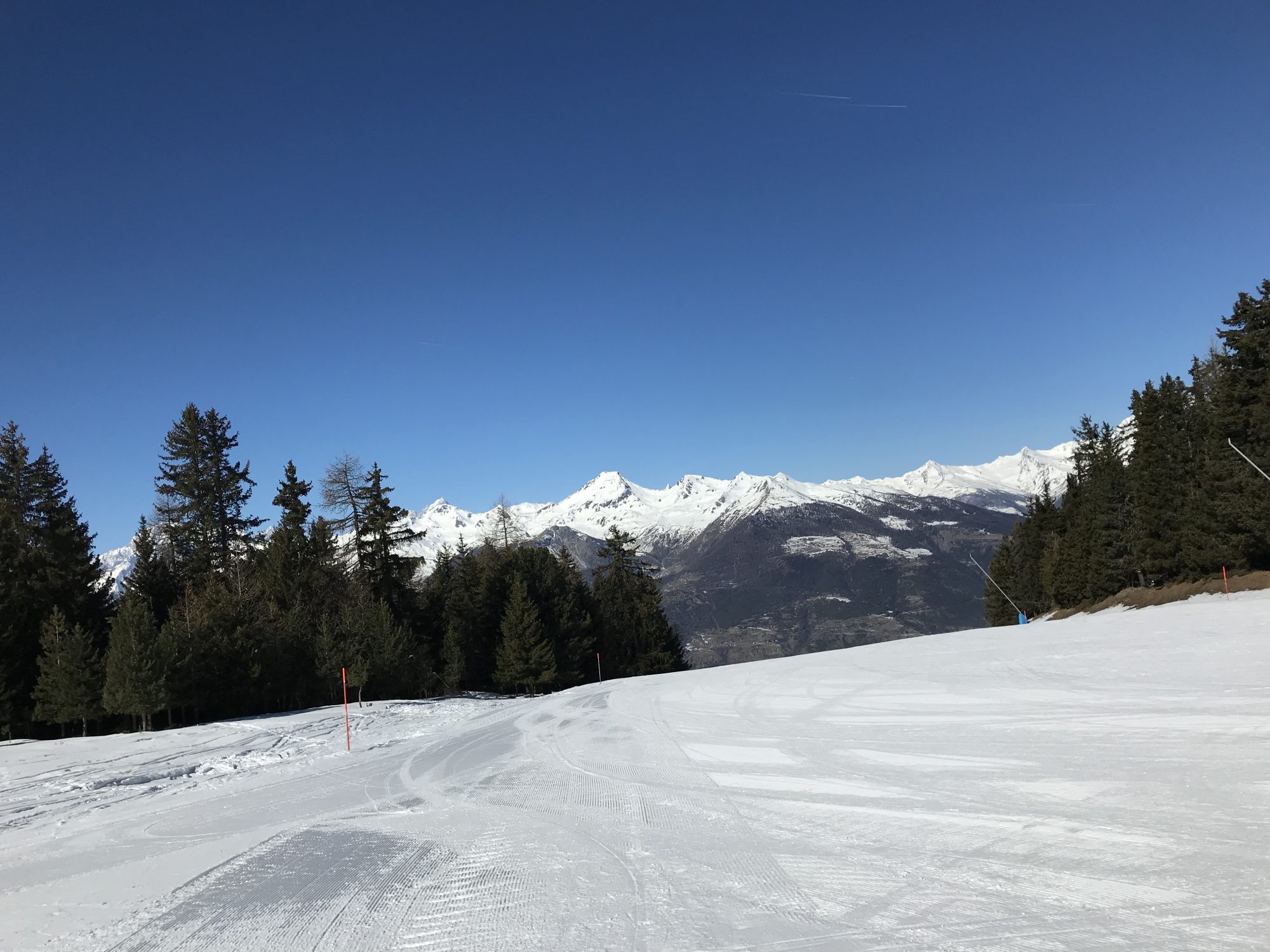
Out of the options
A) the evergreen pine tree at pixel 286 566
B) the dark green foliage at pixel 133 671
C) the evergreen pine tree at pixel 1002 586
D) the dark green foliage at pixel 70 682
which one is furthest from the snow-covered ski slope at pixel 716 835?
the evergreen pine tree at pixel 1002 586

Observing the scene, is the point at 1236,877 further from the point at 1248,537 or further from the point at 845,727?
the point at 1248,537

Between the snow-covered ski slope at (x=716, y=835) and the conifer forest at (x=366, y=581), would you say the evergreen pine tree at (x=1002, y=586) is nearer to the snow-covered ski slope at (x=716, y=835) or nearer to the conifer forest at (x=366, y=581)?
the conifer forest at (x=366, y=581)

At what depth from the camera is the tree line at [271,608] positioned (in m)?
26.3

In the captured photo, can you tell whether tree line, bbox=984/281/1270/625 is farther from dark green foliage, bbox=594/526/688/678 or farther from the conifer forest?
dark green foliage, bbox=594/526/688/678

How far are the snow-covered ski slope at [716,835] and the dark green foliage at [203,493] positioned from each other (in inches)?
1606

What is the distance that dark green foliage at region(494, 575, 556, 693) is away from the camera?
160ft

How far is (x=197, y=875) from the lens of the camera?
247 inches

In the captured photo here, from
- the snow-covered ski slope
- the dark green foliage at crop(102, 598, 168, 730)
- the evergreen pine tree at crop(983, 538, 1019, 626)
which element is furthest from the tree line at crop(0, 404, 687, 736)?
the evergreen pine tree at crop(983, 538, 1019, 626)

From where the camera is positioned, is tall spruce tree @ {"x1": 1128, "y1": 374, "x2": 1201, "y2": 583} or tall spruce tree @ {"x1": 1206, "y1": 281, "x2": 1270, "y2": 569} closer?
tall spruce tree @ {"x1": 1206, "y1": 281, "x2": 1270, "y2": 569}

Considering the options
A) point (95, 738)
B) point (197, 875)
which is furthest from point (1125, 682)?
point (95, 738)

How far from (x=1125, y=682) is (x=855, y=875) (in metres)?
11.3

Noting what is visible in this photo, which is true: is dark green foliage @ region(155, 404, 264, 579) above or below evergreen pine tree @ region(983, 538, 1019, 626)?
above

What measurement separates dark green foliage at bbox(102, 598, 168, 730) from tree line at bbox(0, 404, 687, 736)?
0.19 ft

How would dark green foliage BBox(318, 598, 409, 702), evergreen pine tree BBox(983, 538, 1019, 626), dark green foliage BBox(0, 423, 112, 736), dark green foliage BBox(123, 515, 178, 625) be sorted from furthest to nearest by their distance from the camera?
1. evergreen pine tree BBox(983, 538, 1019, 626)
2. dark green foliage BBox(123, 515, 178, 625)
3. dark green foliage BBox(318, 598, 409, 702)
4. dark green foliage BBox(0, 423, 112, 736)
